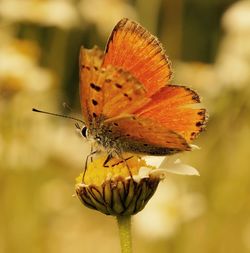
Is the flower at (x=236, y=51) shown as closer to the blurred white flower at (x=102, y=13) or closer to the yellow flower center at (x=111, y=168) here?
the blurred white flower at (x=102, y=13)

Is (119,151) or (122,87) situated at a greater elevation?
(122,87)

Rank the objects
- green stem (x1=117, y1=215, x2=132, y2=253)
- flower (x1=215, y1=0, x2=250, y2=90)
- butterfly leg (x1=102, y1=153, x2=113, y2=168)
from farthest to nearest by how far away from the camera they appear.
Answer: flower (x1=215, y1=0, x2=250, y2=90)
butterfly leg (x1=102, y1=153, x2=113, y2=168)
green stem (x1=117, y1=215, x2=132, y2=253)

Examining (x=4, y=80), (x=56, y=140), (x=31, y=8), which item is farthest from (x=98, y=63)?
(x=31, y=8)

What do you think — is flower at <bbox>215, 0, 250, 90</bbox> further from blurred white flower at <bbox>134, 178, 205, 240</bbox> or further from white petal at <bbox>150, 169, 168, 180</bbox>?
white petal at <bbox>150, 169, 168, 180</bbox>

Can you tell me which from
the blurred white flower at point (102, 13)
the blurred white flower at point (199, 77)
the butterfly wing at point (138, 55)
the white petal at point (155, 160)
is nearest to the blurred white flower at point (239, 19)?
the blurred white flower at point (199, 77)

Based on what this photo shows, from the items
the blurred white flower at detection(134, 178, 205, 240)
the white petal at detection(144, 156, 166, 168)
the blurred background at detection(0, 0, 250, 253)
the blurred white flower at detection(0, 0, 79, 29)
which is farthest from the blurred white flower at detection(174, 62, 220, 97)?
the white petal at detection(144, 156, 166, 168)

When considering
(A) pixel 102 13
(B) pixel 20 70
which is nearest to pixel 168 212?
(B) pixel 20 70

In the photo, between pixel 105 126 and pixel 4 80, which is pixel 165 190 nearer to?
pixel 4 80
